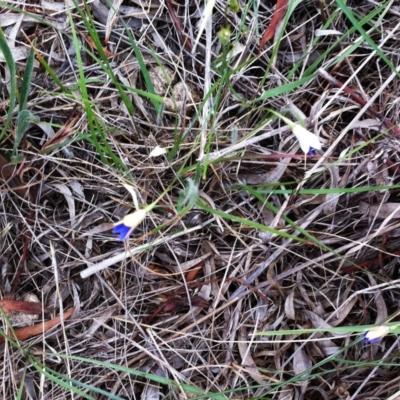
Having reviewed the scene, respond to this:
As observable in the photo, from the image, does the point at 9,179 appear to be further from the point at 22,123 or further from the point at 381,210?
the point at 381,210

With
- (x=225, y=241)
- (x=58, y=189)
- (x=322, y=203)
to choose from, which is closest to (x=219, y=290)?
(x=225, y=241)

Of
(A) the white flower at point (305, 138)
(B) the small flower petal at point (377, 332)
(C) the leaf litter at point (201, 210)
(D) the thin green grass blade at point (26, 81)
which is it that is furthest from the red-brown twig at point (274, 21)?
(B) the small flower petal at point (377, 332)

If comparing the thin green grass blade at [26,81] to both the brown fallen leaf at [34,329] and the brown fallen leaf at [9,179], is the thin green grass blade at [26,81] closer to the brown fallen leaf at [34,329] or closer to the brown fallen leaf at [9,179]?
the brown fallen leaf at [9,179]

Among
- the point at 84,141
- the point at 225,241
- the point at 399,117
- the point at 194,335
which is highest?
the point at 399,117

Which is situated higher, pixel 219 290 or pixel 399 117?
pixel 399 117

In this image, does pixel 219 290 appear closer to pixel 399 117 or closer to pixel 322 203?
pixel 322 203

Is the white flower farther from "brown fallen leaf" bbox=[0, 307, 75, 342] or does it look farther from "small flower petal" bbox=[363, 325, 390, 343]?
"brown fallen leaf" bbox=[0, 307, 75, 342]

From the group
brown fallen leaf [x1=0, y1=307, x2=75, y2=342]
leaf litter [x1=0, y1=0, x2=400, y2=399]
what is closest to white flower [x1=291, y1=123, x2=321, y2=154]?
leaf litter [x1=0, y1=0, x2=400, y2=399]
